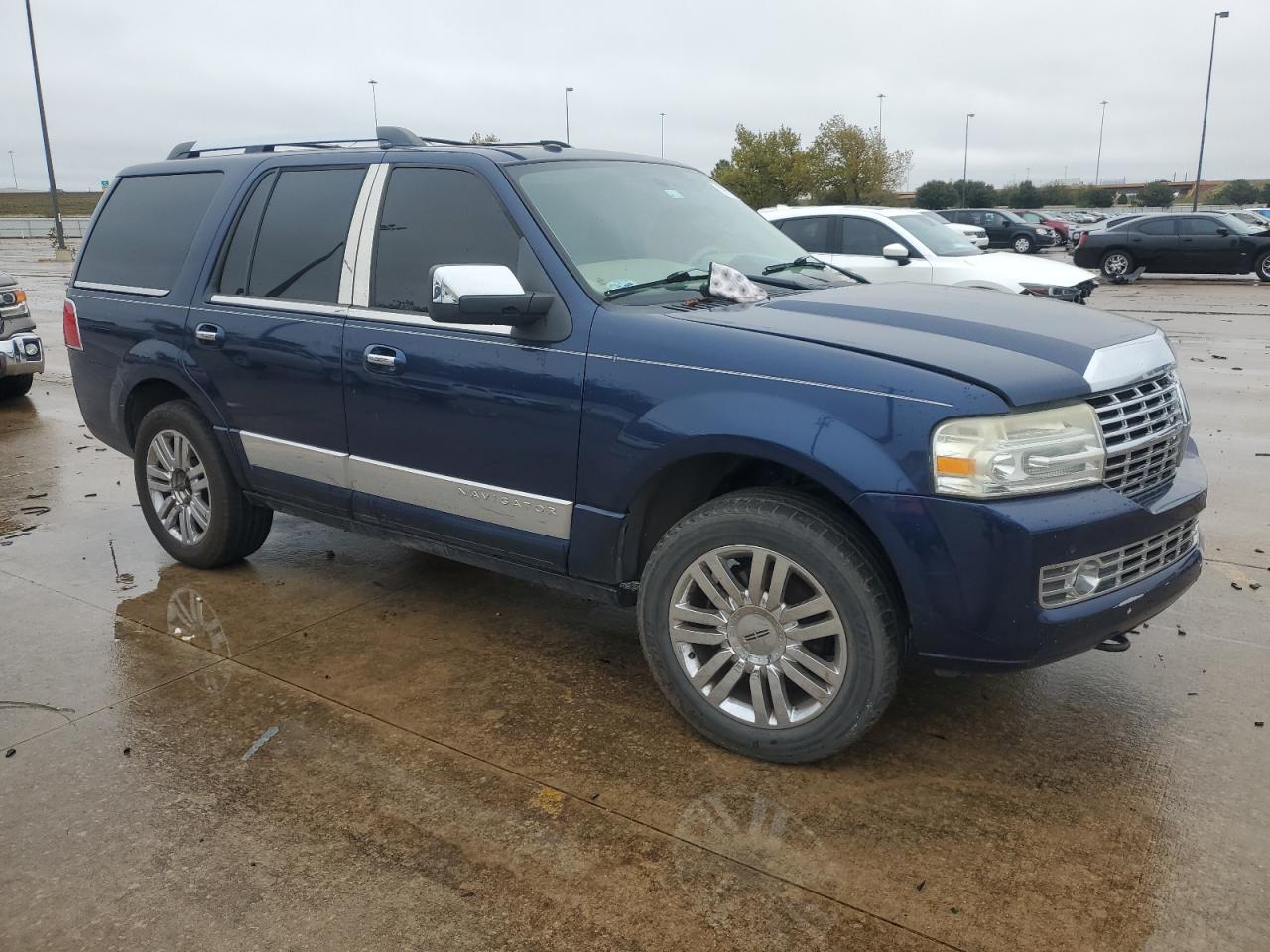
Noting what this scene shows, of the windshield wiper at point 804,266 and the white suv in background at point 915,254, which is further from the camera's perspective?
the white suv in background at point 915,254

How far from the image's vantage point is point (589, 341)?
3.53 meters

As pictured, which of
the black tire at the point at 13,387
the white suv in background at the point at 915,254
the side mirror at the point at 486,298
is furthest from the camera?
the white suv in background at the point at 915,254

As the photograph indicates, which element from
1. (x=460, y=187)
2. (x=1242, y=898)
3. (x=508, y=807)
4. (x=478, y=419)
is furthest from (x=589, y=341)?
(x=1242, y=898)

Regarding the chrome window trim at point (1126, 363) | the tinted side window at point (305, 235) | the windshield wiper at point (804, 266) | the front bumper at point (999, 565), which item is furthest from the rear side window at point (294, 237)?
the chrome window trim at point (1126, 363)

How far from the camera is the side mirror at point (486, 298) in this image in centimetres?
346

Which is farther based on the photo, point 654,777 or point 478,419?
point 478,419

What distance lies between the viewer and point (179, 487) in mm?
5180

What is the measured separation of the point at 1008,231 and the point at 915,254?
84.1ft

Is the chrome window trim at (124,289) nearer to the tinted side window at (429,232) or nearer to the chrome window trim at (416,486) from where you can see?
the chrome window trim at (416,486)

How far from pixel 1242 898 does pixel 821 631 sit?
1.23m

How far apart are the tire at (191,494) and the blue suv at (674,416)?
0.9 inches

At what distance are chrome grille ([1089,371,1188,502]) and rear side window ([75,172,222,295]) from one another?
3.94m

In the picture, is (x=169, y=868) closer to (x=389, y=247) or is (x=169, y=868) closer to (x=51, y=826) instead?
(x=51, y=826)

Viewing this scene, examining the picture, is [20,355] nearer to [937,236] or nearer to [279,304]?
[279,304]
